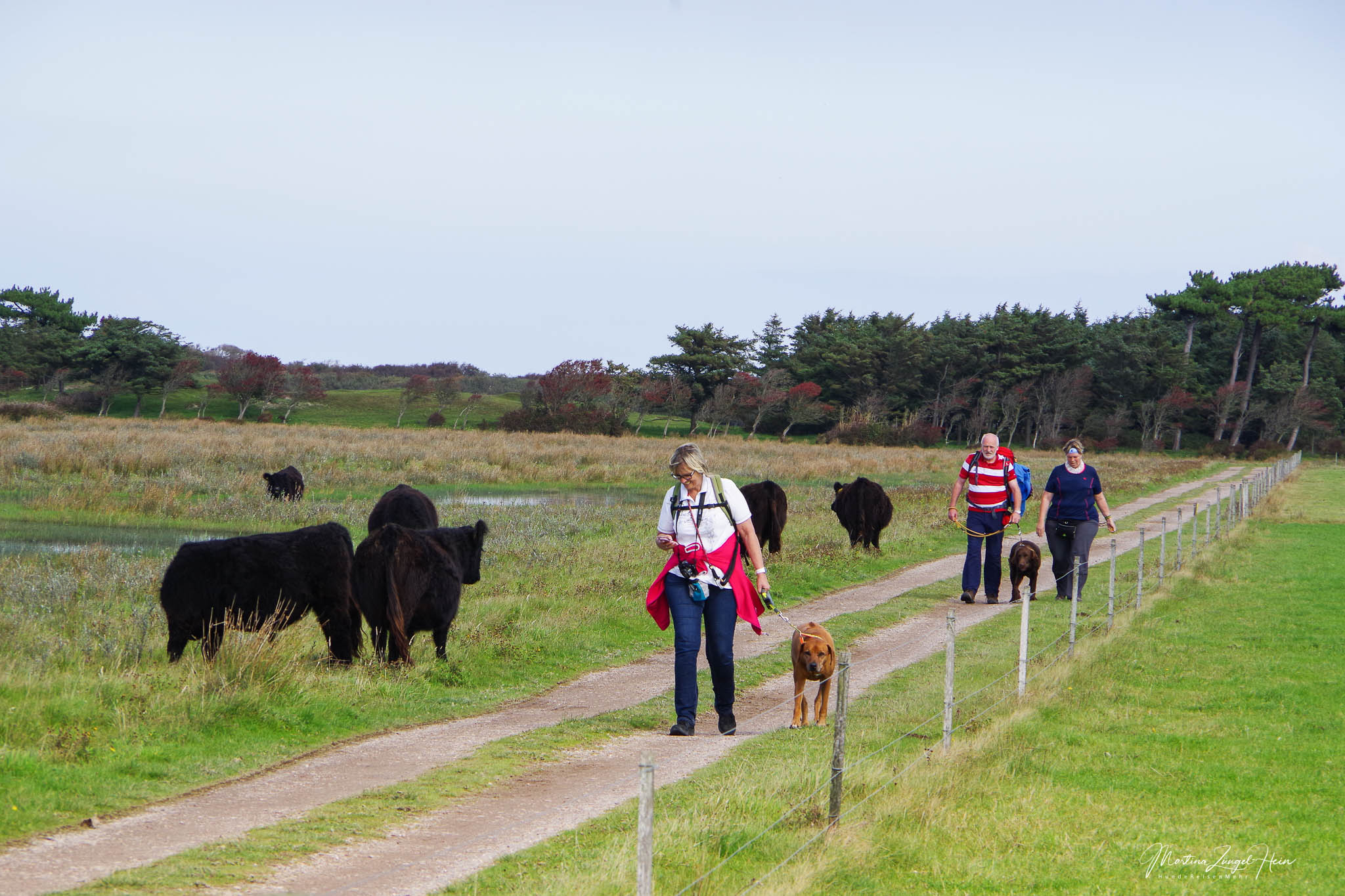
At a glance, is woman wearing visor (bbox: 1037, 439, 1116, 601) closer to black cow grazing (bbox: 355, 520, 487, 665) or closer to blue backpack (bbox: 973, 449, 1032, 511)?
blue backpack (bbox: 973, 449, 1032, 511)

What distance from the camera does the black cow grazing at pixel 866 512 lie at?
775 inches

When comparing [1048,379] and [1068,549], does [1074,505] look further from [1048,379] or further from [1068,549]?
[1048,379]

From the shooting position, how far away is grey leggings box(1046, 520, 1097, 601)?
14.4m

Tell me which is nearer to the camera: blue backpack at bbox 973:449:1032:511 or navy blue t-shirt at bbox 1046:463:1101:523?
blue backpack at bbox 973:449:1032:511

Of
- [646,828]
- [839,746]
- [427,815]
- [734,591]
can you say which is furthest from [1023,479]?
[646,828]

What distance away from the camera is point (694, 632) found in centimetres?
771

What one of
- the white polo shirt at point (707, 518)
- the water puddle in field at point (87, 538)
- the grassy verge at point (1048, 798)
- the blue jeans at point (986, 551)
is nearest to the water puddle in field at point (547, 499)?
the water puddle in field at point (87, 538)

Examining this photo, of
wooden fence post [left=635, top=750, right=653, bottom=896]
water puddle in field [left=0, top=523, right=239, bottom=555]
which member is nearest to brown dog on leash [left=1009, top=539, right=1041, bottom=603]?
wooden fence post [left=635, top=750, right=653, bottom=896]

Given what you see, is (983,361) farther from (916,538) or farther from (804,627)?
(804,627)

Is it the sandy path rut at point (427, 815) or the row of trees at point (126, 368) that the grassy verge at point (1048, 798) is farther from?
the row of trees at point (126, 368)

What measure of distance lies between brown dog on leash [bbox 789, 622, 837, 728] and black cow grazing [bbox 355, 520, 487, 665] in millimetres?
3522

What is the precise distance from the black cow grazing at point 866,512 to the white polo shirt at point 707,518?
12.2 meters

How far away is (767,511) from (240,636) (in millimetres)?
11030

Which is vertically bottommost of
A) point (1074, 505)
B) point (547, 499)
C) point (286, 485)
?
point (547, 499)
